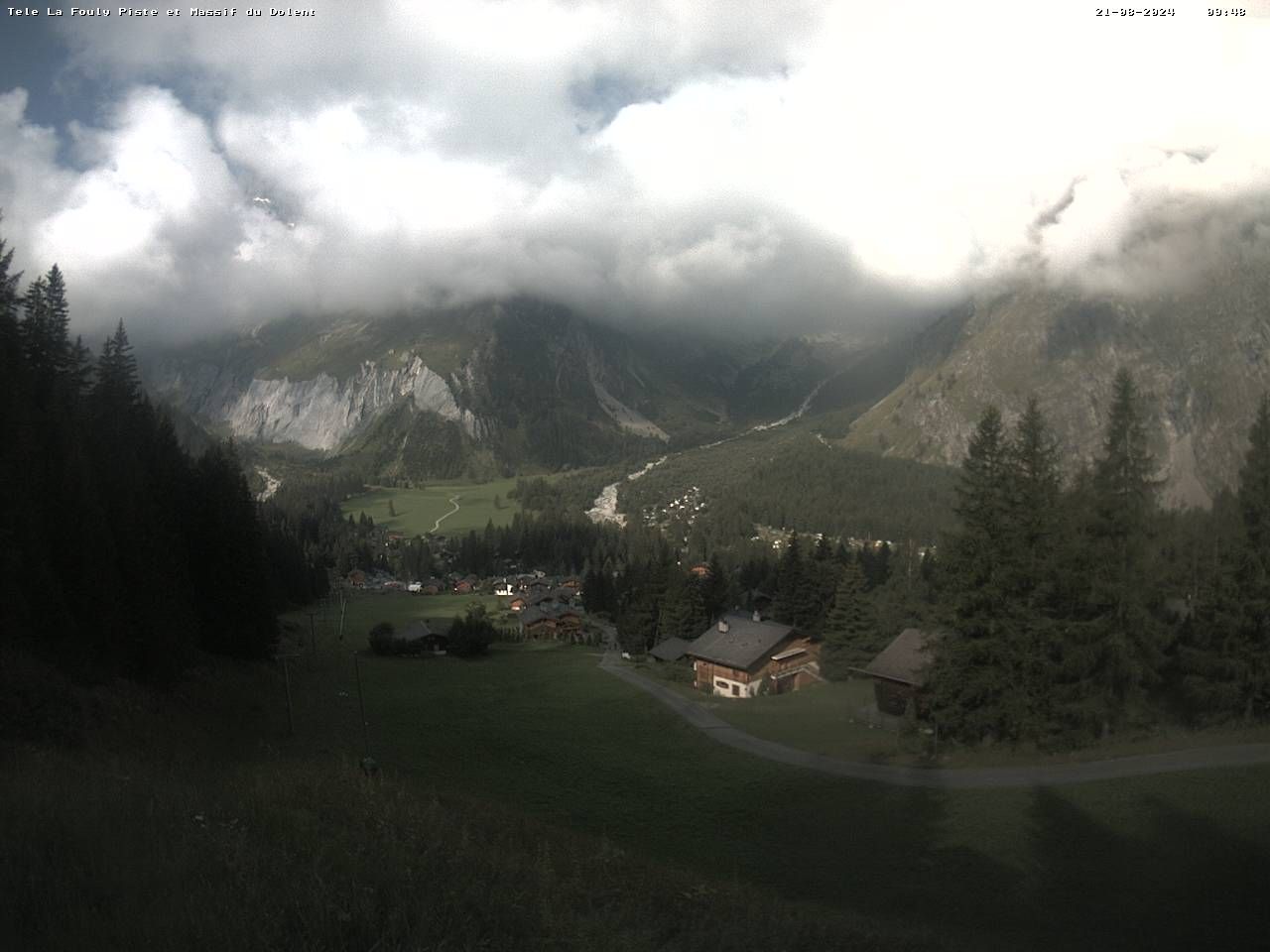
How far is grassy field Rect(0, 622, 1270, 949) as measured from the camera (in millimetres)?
9133

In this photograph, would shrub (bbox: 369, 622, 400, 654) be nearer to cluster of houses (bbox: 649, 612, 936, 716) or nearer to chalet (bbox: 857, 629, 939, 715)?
cluster of houses (bbox: 649, 612, 936, 716)

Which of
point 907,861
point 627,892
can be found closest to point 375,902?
point 627,892

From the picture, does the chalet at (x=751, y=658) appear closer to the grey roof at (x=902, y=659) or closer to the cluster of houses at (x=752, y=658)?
the cluster of houses at (x=752, y=658)

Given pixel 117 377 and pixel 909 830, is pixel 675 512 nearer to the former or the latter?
pixel 117 377

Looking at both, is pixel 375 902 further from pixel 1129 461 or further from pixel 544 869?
pixel 1129 461

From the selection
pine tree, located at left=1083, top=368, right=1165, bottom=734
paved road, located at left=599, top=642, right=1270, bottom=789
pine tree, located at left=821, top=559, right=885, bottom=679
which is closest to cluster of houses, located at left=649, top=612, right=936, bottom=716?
pine tree, located at left=821, top=559, right=885, bottom=679

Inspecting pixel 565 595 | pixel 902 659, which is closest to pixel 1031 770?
pixel 902 659

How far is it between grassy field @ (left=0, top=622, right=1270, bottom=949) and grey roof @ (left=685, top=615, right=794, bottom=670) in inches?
612

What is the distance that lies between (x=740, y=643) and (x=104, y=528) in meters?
39.8

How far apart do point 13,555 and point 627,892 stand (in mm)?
24024

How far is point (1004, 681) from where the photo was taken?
2708 cm

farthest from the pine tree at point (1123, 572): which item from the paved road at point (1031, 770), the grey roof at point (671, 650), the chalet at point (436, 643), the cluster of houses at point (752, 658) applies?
the chalet at point (436, 643)

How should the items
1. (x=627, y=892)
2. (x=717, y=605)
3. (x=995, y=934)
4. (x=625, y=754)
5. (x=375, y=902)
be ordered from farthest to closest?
1. (x=717, y=605)
2. (x=625, y=754)
3. (x=995, y=934)
4. (x=627, y=892)
5. (x=375, y=902)

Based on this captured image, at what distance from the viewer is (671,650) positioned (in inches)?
2475
